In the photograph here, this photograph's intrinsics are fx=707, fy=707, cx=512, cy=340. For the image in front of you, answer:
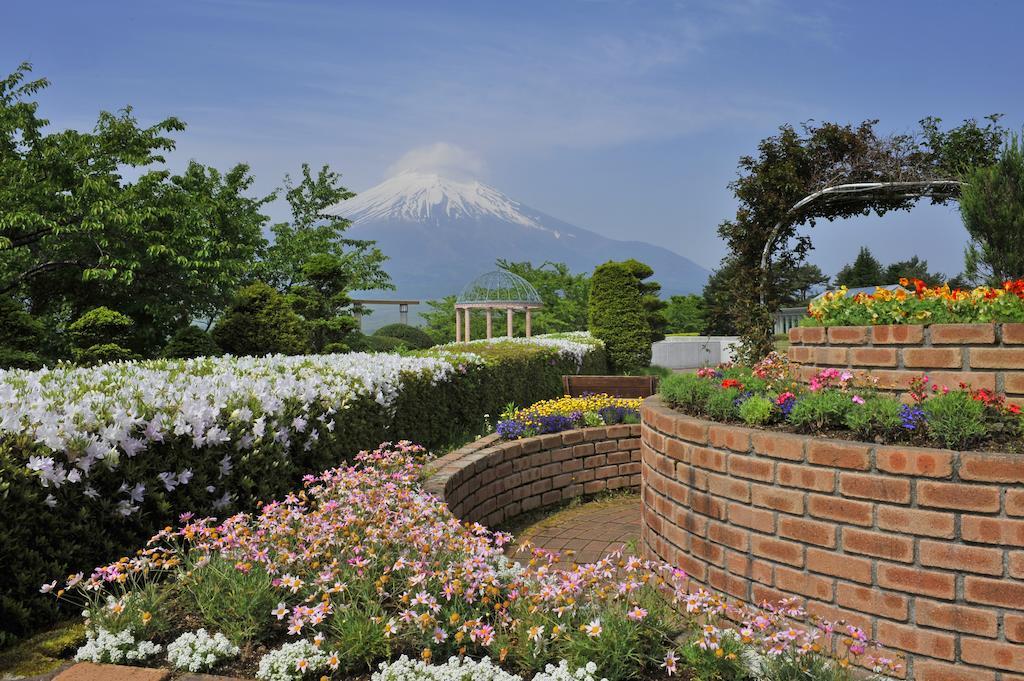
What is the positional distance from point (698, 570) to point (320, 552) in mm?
1934

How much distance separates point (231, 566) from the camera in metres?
2.42

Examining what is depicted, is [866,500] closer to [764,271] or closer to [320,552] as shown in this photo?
[320,552]

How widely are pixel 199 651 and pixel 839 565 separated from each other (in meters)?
2.39

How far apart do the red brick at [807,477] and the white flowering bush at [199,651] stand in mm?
2234

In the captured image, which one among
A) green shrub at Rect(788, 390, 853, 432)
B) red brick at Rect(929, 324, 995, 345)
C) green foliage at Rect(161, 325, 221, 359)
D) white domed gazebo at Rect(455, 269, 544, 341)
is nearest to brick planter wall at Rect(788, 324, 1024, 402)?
red brick at Rect(929, 324, 995, 345)

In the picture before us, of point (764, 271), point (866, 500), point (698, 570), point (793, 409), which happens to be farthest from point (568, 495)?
point (764, 271)

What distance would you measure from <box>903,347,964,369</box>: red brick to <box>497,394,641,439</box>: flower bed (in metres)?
3.26

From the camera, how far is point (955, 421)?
2.81 meters

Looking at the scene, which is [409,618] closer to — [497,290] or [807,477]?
[807,477]

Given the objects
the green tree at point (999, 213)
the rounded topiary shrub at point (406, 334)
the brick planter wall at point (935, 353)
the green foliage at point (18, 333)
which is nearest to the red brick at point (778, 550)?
the brick planter wall at point (935, 353)

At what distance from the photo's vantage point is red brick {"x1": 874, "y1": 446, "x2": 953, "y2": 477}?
265cm

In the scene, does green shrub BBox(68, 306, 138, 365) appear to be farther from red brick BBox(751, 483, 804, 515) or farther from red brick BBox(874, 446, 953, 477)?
red brick BBox(874, 446, 953, 477)

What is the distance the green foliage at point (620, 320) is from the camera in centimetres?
1997

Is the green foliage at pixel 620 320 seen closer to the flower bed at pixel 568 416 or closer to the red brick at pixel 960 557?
the flower bed at pixel 568 416
